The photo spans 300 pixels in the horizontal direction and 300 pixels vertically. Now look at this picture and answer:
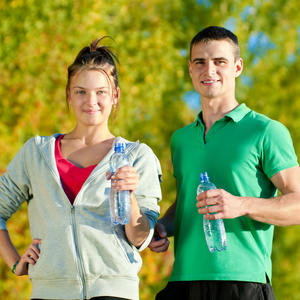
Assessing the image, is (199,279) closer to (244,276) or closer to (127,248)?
(244,276)

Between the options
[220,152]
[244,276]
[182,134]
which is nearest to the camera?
[244,276]

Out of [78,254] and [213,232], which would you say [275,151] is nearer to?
[213,232]

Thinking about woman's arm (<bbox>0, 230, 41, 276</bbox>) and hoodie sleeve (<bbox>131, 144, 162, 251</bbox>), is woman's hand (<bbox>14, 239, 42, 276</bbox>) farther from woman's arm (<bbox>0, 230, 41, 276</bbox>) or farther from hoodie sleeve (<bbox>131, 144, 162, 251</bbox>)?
hoodie sleeve (<bbox>131, 144, 162, 251</bbox>)

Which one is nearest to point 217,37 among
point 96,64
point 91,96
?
point 96,64

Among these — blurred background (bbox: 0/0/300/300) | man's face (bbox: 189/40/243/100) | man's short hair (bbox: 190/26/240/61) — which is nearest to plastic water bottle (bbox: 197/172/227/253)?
man's face (bbox: 189/40/243/100)

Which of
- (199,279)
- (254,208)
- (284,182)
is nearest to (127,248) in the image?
(199,279)

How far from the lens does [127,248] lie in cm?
296

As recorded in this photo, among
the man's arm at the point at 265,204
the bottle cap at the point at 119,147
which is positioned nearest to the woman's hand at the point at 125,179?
the bottle cap at the point at 119,147

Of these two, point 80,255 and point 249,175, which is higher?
point 249,175

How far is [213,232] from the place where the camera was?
3129 millimetres

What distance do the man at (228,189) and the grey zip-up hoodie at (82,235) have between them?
328 millimetres

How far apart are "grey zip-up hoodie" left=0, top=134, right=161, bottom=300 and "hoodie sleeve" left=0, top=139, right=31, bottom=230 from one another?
1 cm

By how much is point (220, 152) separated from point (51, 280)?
3.91 ft

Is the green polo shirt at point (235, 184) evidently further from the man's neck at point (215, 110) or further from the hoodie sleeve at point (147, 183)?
the hoodie sleeve at point (147, 183)
